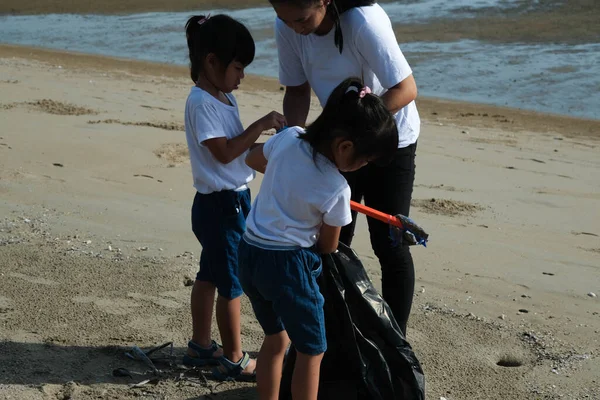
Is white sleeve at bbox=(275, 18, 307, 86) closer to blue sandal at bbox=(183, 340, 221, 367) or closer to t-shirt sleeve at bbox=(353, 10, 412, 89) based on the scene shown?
t-shirt sleeve at bbox=(353, 10, 412, 89)

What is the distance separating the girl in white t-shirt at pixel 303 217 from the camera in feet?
9.02

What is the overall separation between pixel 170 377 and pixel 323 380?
0.68 m

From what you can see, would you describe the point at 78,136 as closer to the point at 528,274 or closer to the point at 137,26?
the point at 528,274

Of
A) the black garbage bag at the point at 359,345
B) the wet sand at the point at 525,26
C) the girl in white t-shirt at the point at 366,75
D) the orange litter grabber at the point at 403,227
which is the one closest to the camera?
the orange litter grabber at the point at 403,227

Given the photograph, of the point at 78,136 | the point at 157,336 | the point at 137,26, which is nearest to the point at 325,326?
the point at 157,336

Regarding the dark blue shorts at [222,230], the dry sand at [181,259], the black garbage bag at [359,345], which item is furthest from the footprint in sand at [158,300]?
the black garbage bag at [359,345]

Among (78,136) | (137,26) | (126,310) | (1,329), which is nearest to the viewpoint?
(1,329)

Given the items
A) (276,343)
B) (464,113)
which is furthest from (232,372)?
(464,113)

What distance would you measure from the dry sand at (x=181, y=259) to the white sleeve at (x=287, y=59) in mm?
1188

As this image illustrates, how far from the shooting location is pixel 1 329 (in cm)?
388

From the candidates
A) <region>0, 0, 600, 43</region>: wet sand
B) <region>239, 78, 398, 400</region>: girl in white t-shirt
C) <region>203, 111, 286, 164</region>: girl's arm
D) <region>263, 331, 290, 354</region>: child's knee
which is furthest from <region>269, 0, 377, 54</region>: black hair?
<region>0, 0, 600, 43</region>: wet sand

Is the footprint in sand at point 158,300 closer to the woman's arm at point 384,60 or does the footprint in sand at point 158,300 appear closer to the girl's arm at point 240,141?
the girl's arm at point 240,141

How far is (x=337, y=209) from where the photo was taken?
2783 millimetres

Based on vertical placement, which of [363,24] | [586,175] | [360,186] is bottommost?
[586,175]
